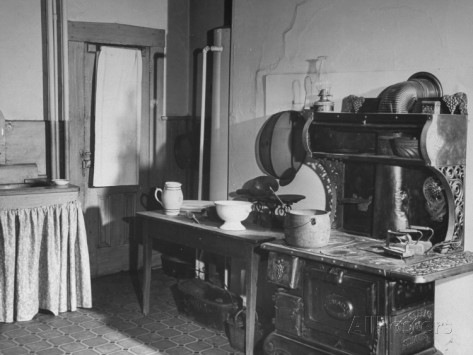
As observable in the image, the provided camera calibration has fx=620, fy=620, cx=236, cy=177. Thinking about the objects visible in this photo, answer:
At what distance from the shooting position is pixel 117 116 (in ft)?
18.2

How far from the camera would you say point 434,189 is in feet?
11.3

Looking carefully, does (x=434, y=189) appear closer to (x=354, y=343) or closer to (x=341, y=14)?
(x=354, y=343)

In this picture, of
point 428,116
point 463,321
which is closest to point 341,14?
point 428,116

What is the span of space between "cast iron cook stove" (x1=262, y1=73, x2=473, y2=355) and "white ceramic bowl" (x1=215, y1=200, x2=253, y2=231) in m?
0.47

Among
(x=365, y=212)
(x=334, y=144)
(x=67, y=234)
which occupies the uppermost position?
(x=334, y=144)

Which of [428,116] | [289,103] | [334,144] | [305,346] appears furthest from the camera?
[289,103]

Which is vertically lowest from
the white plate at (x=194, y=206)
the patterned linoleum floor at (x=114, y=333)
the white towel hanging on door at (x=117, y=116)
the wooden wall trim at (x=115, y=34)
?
the patterned linoleum floor at (x=114, y=333)

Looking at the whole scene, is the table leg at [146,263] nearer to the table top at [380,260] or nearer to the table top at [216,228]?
the table top at [216,228]

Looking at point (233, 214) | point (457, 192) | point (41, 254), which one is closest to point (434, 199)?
point (457, 192)

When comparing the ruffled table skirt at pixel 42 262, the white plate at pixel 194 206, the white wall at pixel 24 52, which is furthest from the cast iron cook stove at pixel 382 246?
the white wall at pixel 24 52

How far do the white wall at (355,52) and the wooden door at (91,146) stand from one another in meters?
1.16

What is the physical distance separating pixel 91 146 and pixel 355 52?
2.59 m

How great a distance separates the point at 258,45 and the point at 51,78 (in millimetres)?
1768

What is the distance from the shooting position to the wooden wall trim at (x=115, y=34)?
Answer: 17.2 ft
